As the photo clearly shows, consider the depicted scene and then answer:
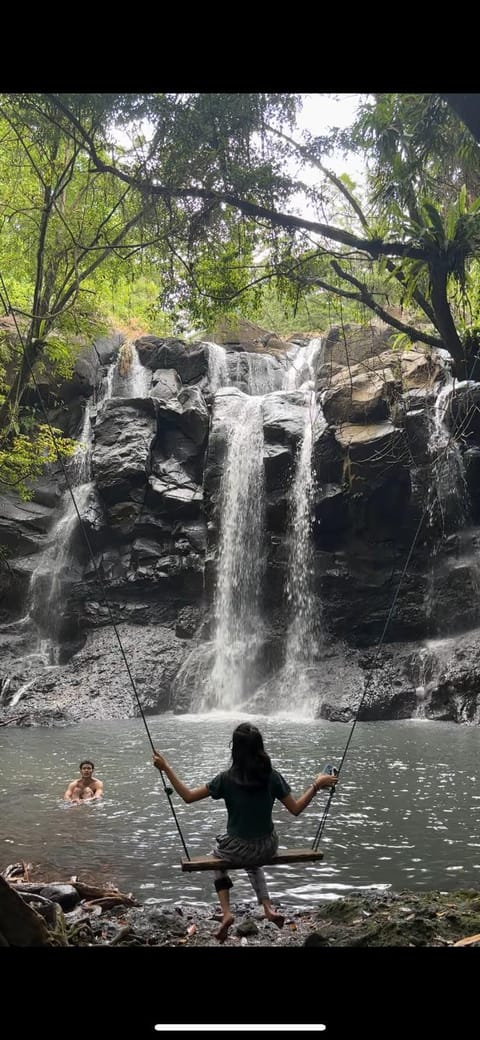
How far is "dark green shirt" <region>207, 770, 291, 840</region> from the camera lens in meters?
3.41

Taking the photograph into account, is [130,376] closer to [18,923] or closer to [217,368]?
[217,368]

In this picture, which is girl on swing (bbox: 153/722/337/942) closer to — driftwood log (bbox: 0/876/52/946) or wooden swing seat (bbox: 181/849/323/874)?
wooden swing seat (bbox: 181/849/323/874)

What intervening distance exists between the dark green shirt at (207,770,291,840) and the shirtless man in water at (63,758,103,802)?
354 centimetres

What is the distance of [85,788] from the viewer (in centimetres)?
663

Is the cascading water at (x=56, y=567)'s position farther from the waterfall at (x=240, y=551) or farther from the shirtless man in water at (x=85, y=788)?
the shirtless man in water at (x=85, y=788)

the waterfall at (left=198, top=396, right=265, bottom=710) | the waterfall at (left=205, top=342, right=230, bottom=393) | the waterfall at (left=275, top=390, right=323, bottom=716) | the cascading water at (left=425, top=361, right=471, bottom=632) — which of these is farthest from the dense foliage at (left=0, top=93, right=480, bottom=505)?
the waterfall at (left=205, top=342, right=230, bottom=393)

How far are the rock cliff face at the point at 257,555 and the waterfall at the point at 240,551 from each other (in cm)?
4

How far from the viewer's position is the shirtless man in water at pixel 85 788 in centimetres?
657

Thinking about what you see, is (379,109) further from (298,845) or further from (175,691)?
(175,691)

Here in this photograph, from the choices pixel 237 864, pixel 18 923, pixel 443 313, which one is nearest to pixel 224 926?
pixel 237 864

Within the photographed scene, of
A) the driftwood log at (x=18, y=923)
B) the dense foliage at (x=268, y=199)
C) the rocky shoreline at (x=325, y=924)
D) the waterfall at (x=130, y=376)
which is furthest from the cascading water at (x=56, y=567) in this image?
the driftwood log at (x=18, y=923)

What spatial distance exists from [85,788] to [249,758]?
12.6ft

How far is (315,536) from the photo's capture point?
618 inches

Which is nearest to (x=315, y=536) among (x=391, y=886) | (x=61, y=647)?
(x=61, y=647)
